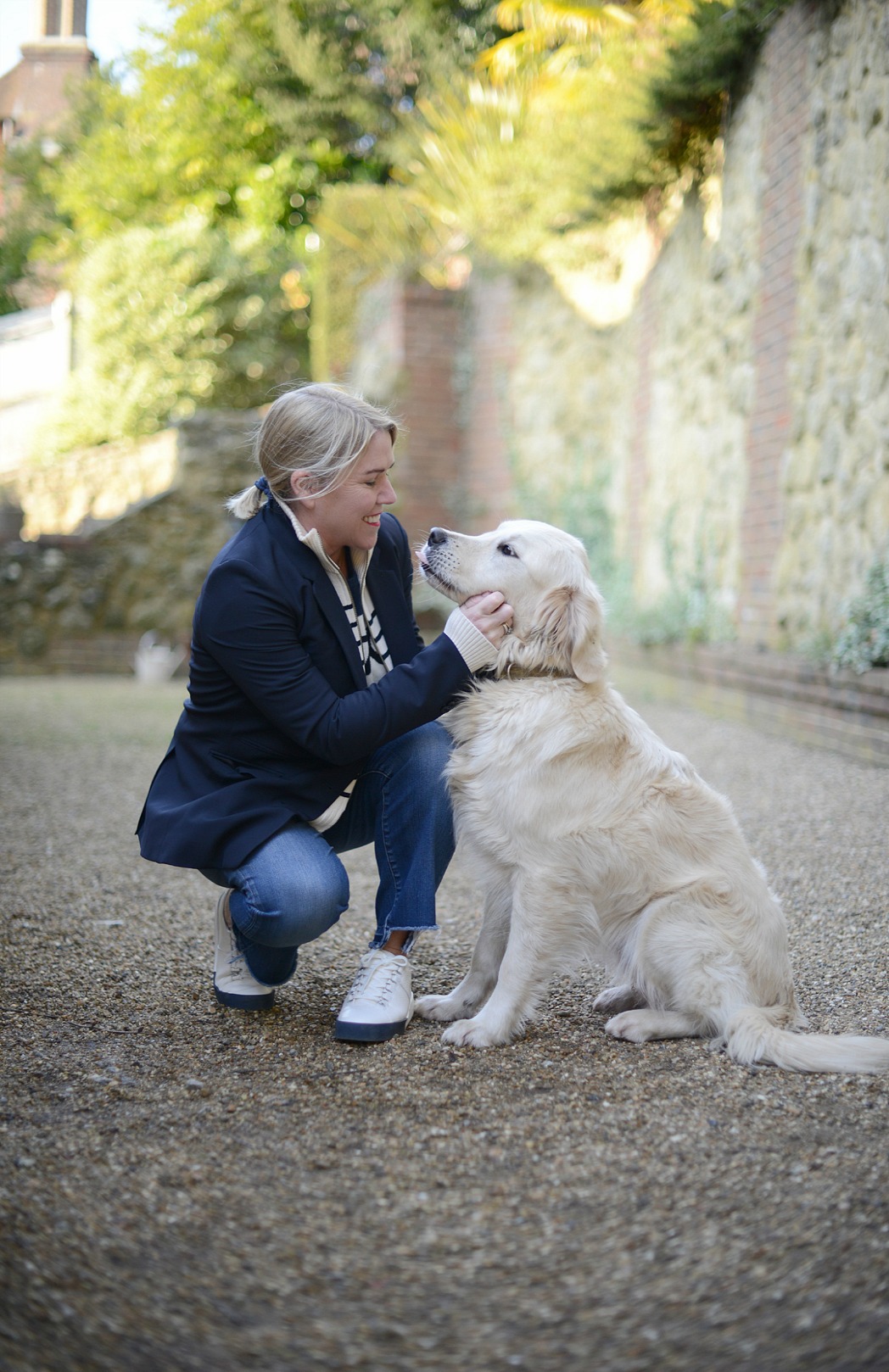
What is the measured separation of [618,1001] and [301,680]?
44.3 inches

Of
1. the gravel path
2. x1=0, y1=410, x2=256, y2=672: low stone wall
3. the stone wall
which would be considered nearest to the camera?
the gravel path

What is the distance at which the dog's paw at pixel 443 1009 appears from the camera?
8.95ft

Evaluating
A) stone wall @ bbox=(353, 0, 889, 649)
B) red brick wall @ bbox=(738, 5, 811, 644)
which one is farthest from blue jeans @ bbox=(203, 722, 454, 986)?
red brick wall @ bbox=(738, 5, 811, 644)

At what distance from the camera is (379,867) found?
9.03 ft

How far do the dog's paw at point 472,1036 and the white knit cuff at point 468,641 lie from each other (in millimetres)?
810

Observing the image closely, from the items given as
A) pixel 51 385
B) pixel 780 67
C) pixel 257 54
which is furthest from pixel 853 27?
pixel 51 385

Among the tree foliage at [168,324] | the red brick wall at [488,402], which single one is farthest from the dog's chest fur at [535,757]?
the tree foliage at [168,324]

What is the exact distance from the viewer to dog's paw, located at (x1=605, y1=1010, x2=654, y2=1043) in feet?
8.32

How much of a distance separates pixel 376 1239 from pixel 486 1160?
308 mm

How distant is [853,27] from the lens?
238 inches

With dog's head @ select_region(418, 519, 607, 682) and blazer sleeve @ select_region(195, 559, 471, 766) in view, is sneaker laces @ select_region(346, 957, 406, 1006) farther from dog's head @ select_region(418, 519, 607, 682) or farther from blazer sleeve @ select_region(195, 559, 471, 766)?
dog's head @ select_region(418, 519, 607, 682)

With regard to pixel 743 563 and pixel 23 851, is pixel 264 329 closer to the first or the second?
pixel 743 563

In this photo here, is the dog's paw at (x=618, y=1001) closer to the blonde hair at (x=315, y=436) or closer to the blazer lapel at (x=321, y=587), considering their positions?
the blazer lapel at (x=321, y=587)

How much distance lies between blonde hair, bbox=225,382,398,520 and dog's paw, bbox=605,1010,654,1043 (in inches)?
55.2
